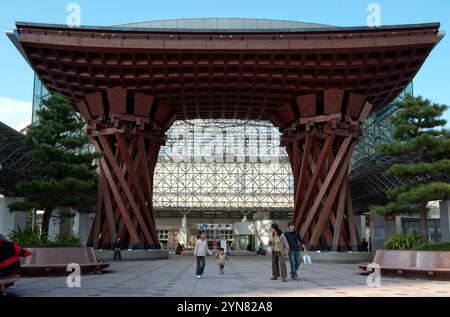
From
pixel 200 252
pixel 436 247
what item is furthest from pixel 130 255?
pixel 436 247

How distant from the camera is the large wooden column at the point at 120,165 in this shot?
29.3m

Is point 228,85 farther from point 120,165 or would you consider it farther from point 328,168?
point 120,165

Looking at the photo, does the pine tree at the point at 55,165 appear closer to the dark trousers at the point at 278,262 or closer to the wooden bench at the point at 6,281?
the dark trousers at the point at 278,262

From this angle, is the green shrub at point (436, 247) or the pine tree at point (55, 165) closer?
the green shrub at point (436, 247)

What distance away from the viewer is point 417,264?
47.5 ft

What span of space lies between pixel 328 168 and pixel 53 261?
19.5m

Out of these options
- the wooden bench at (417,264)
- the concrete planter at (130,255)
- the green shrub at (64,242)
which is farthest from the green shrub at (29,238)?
the concrete planter at (130,255)

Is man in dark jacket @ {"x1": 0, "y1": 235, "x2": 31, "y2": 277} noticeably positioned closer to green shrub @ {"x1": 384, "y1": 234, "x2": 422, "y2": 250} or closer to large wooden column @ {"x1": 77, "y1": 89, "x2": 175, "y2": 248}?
green shrub @ {"x1": 384, "y1": 234, "x2": 422, "y2": 250}

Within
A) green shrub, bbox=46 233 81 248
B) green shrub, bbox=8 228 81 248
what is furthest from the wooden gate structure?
green shrub, bbox=8 228 81 248

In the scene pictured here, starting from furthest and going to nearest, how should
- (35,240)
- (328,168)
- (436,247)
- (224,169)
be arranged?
(224,169) → (328,168) → (35,240) → (436,247)

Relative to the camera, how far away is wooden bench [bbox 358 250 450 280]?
45.4 feet

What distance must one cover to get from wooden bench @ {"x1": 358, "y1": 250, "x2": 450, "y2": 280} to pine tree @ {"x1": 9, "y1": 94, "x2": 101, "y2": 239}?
37.0 feet

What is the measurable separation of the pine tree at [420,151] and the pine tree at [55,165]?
1202 cm
